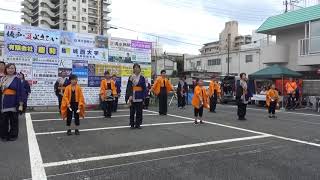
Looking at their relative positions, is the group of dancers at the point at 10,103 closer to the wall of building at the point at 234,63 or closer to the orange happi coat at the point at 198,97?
the orange happi coat at the point at 198,97

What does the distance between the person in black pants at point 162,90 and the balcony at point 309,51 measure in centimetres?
1278

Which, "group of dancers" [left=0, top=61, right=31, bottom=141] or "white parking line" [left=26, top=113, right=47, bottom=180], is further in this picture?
"group of dancers" [left=0, top=61, right=31, bottom=141]

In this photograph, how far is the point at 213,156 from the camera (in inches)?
288

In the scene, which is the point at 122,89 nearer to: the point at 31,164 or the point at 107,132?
the point at 107,132

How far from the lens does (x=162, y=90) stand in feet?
51.4

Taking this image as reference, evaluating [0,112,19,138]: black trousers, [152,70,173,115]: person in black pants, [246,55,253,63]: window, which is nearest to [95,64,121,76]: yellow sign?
[152,70,173,115]: person in black pants

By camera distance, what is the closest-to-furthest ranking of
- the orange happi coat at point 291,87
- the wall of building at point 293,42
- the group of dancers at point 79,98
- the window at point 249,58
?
the group of dancers at point 79,98 < the orange happi coat at point 291,87 < the wall of building at point 293,42 < the window at point 249,58

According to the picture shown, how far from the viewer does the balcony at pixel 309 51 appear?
79.2 feet

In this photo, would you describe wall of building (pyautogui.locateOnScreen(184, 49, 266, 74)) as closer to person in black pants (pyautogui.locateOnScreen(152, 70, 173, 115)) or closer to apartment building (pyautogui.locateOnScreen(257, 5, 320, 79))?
apartment building (pyautogui.locateOnScreen(257, 5, 320, 79))

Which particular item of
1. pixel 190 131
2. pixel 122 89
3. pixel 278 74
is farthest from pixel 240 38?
pixel 190 131

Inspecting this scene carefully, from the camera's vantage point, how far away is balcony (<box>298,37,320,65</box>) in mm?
24141

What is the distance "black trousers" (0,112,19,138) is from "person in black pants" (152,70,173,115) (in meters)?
7.12

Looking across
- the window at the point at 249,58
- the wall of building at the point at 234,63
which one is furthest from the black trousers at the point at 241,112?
the window at the point at 249,58

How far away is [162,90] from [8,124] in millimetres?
7616
